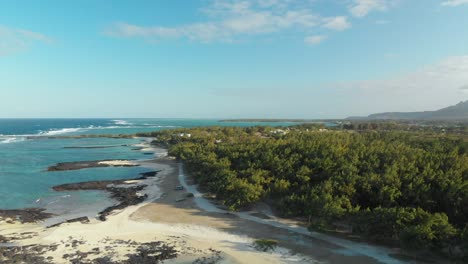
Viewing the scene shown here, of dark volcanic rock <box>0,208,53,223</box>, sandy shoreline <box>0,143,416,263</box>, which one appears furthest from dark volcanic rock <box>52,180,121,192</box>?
sandy shoreline <box>0,143,416,263</box>

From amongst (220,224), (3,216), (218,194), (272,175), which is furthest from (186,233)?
(3,216)

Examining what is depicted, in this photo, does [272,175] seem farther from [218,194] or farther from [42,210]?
Result: [42,210]

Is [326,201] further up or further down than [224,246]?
further up

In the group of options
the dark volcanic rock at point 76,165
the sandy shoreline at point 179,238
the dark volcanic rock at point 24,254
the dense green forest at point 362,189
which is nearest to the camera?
the dark volcanic rock at point 24,254

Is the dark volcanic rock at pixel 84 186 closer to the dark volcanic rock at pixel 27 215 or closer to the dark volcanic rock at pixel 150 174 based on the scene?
the dark volcanic rock at pixel 150 174

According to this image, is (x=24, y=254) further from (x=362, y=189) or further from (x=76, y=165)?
(x=76, y=165)

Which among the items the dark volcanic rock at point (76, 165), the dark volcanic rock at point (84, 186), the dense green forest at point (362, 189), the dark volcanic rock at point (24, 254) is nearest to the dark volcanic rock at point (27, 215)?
the dark volcanic rock at point (24, 254)
